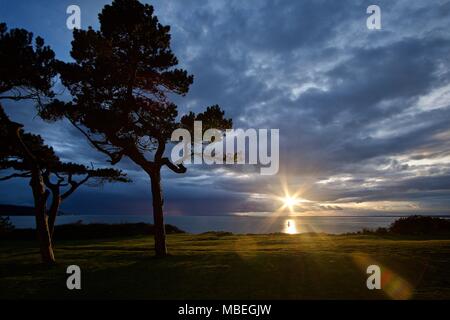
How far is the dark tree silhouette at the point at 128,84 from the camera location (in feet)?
60.3

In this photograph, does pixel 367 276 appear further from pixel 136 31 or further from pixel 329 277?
pixel 136 31

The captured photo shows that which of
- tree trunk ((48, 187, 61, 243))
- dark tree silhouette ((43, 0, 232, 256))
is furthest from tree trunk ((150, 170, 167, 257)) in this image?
tree trunk ((48, 187, 61, 243))

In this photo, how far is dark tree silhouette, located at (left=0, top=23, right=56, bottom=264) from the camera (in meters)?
16.8

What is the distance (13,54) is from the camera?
16.7m

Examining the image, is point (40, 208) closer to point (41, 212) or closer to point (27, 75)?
point (41, 212)

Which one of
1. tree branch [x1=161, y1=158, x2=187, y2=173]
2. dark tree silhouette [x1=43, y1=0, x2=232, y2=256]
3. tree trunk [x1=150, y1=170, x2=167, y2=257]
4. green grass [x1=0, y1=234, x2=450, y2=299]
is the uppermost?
dark tree silhouette [x1=43, y1=0, x2=232, y2=256]

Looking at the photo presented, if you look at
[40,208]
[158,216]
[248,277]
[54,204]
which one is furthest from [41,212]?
[248,277]

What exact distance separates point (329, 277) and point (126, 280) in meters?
8.05

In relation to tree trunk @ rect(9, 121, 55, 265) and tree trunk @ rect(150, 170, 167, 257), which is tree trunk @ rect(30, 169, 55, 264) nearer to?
tree trunk @ rect(9, 121, 55, 265)

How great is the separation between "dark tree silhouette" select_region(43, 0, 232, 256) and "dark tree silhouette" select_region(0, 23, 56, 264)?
1093mm

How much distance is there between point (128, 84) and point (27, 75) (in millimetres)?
5083

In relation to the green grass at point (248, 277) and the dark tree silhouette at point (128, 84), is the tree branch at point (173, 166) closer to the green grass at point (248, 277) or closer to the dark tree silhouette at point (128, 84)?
the dark tree silhouette at point (128, 84)

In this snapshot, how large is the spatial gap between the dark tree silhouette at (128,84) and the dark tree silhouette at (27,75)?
3.59 feet

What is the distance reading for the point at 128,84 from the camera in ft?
62.8
